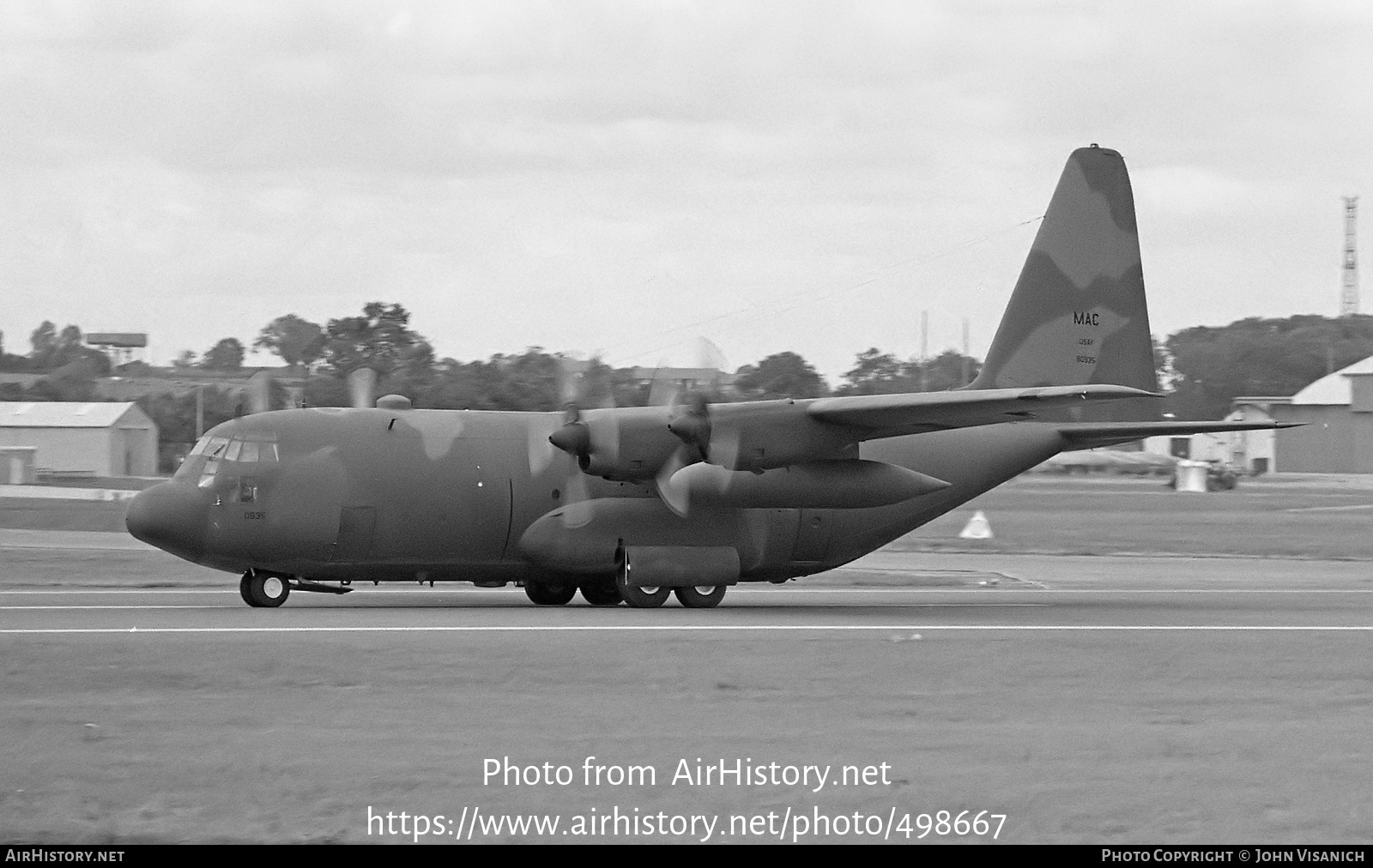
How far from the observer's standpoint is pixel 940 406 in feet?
68.2

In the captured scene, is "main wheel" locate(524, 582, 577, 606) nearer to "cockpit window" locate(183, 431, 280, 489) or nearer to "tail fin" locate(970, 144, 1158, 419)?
"cockpit window" locate(183, 431, 280, 489)

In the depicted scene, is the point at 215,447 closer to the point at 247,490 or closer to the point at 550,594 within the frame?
the point at 247,490

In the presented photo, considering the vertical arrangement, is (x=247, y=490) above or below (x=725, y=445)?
below

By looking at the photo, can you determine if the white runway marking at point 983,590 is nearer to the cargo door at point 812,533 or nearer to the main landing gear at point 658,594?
the cargo door at point 812,533

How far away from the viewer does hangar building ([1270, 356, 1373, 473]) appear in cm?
8962

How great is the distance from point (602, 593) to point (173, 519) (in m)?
6.45

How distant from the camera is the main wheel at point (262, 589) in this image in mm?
21359

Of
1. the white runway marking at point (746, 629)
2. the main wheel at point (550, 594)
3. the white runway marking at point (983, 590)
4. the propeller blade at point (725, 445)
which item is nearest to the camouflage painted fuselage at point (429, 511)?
the main wheel at point (550, 594)

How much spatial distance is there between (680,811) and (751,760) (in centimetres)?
166

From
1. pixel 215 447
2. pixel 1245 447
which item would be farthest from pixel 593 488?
pixel 1245 447

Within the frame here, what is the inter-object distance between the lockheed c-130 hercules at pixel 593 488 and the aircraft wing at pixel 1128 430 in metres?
0.04

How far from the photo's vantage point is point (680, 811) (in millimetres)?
9398

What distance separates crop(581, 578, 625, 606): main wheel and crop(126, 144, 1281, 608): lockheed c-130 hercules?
4 centimetres
